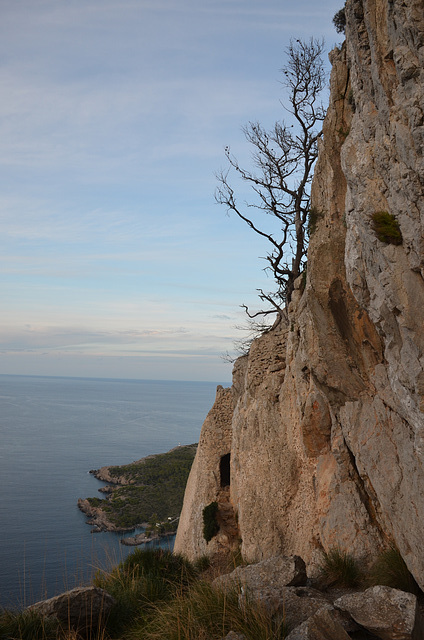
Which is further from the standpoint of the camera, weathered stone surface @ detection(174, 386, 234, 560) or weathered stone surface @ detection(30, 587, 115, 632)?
weathered stone surface @ detection(174, 386, 234, 560)

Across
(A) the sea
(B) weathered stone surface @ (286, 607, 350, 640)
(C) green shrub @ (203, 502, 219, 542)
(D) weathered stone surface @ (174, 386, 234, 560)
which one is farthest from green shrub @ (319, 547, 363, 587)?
(D) weathered stone surface @ (174, 386, 234, 560)

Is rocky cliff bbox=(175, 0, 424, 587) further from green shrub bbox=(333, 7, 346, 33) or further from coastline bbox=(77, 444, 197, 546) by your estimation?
coastline bbox=(77, 444, 197, 546)

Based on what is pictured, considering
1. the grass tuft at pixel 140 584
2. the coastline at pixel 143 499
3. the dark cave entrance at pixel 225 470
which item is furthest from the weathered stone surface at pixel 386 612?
the coastline at pixel 143 499

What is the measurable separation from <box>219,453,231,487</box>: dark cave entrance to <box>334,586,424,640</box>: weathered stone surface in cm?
1210

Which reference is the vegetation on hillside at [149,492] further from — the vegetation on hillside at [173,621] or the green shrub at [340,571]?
the vegetation on hillside at [173,621]

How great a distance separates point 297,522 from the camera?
1097 cm

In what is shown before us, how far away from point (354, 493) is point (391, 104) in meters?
6.59

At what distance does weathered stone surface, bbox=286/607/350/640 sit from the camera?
452 centimetres

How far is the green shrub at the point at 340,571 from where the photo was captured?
7.24 metres

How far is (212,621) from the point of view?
211 inches

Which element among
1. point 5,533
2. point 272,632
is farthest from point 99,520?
point 272,632

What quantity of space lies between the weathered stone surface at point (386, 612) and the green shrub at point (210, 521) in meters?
10.9

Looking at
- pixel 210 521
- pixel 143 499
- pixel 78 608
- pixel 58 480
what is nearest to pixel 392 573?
pixel 78 608

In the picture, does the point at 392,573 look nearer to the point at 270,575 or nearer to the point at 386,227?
the point at 270,575
